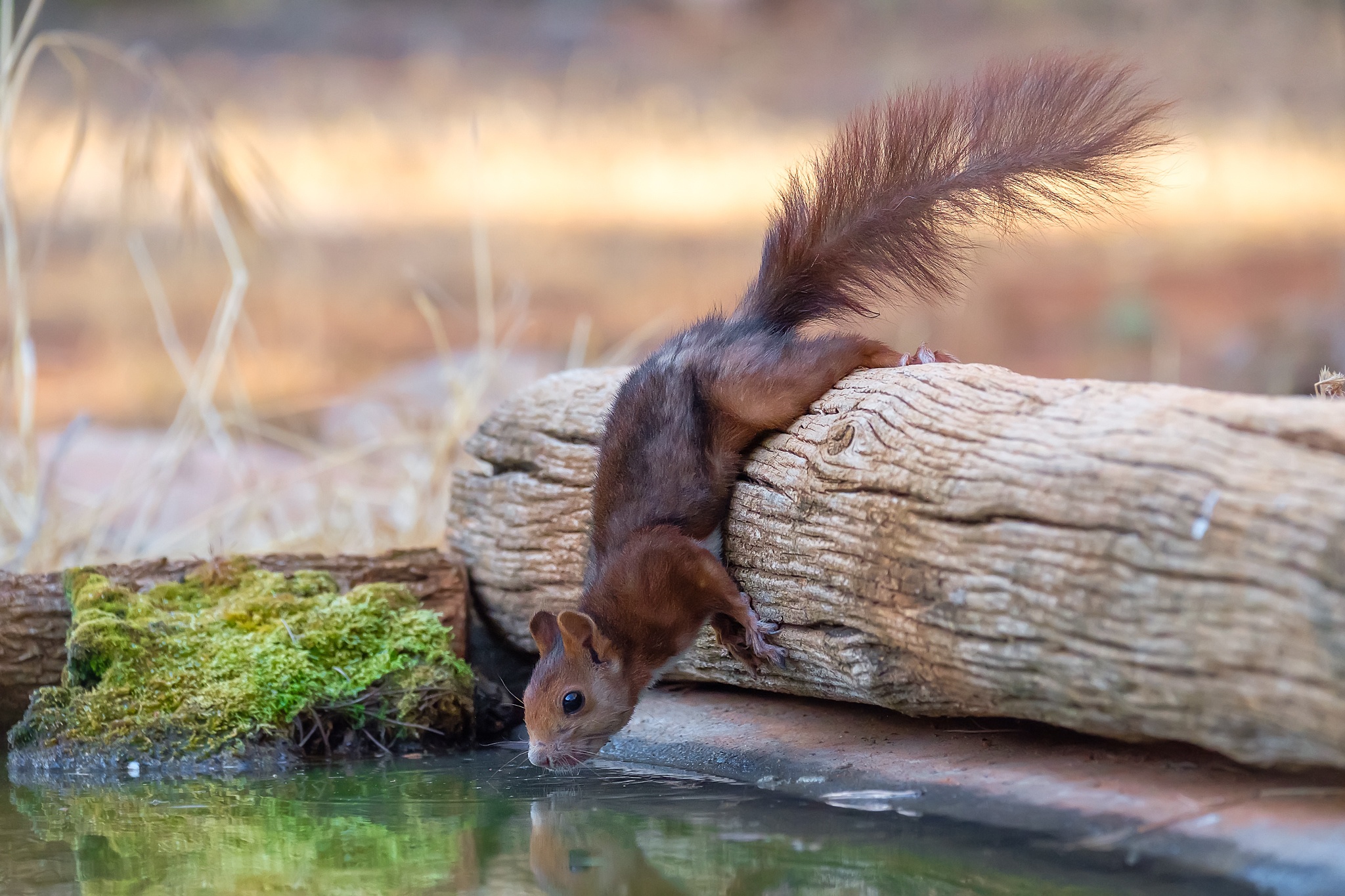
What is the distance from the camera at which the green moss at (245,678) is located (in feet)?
12.1

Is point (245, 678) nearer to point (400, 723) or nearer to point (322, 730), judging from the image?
point (322, 730)

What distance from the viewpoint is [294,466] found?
8.26 m

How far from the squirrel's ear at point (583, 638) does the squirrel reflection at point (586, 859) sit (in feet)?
1.32

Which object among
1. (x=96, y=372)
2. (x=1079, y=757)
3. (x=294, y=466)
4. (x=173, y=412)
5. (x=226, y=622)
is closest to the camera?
(x=1079, y=757)

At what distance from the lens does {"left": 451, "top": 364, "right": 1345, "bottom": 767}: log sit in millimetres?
2213

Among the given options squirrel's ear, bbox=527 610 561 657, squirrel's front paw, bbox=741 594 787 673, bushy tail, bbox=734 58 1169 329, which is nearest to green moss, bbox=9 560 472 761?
squirrel's ear, bbox=527 610 561 657

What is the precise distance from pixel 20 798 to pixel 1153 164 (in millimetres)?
3280

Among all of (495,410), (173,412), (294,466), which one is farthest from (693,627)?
(173,412)

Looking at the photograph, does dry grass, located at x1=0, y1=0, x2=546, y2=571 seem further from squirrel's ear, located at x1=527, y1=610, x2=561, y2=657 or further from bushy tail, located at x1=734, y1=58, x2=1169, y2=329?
bushy tail, located at x1=734, y1=58, x2=1169, y2=329

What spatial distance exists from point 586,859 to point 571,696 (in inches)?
26.6

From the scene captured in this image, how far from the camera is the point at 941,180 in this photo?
3.38 meters

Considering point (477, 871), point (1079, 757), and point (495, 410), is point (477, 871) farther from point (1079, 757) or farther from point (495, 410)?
point (495, 410)

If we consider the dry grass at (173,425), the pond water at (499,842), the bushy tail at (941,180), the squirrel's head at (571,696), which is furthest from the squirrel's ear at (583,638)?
the dry grass at (173,425)

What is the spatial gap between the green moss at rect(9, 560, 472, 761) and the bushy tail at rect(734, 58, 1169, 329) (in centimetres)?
143
